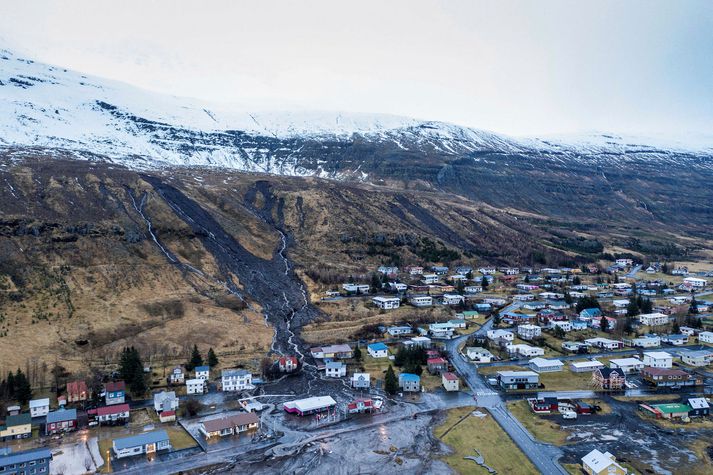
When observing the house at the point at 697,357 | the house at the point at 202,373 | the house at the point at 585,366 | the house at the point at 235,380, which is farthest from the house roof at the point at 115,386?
the house at the point at 697,357

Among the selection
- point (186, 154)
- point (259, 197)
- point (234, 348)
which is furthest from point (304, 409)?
point (186, 154)

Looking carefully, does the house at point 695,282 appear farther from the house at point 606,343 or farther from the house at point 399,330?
the house at point 399,330

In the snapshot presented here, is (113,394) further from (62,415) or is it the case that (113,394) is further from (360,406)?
(360,406)

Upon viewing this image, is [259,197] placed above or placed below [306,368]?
above

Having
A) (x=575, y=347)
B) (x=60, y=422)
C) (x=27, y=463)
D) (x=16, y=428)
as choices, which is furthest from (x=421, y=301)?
(x=27, y=463)

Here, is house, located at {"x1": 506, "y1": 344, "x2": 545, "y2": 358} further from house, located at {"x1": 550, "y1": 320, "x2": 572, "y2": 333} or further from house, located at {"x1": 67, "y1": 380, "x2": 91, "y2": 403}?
house, located at {"x1": 67, "y1": 380, "x2": 91, "y2": 403}

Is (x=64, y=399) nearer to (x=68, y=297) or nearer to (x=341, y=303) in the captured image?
(x=68, y=297)


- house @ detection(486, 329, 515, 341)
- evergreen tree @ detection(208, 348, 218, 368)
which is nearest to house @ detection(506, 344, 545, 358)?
house @ detection(486, 329, 515, 341)
